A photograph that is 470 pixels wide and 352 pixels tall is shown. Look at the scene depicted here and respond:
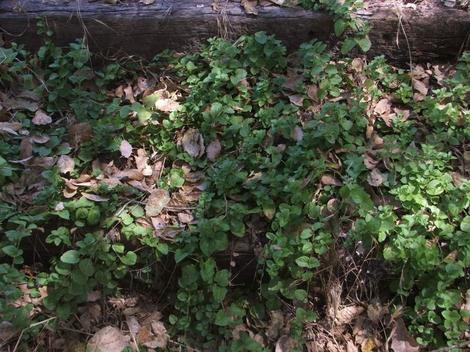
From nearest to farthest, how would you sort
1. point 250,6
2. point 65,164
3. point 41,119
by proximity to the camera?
point 65,164, point 41,119, point 250,6

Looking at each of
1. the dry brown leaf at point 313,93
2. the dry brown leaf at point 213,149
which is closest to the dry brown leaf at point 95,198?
the dry brown leaf at point 213,149

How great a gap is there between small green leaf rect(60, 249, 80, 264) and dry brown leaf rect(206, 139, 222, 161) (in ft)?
3.18

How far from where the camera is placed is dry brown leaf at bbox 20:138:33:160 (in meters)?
3.22

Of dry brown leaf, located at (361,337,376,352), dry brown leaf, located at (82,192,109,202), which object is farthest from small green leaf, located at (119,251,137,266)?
dry brown leaf, located at (361,337,376,352)

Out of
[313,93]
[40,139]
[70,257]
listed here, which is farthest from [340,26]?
[70,257]

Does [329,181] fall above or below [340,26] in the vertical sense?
below

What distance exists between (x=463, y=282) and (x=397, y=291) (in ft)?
1.18

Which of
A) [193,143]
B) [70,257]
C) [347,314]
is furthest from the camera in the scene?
[193,143]

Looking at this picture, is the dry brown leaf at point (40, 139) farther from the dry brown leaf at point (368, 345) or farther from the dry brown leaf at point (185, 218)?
the dry brown leaf at point (368, 345)

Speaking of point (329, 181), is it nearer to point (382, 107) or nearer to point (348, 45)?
point (382, 107)

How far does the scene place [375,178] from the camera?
3.00 metres

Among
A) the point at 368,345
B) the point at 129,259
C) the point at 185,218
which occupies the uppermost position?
the point at 185,218

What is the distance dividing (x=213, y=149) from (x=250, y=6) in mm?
1099

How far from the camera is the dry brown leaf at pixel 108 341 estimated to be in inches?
111
